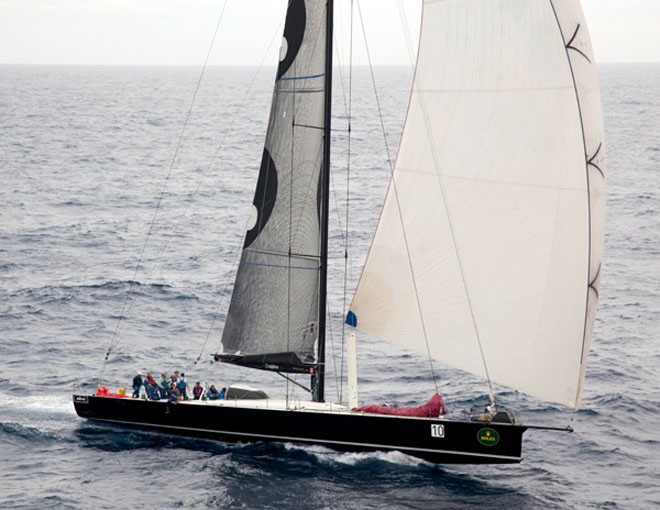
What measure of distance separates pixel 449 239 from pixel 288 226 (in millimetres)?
Answer: 5271

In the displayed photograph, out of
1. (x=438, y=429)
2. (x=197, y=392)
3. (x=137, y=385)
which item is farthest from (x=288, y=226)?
(x=438, y=429)

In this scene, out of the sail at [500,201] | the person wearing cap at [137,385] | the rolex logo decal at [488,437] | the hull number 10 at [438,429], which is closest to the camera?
the sail at [500,201]

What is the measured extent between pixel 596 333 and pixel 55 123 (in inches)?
3826

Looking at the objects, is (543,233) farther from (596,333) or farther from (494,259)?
(596,333)

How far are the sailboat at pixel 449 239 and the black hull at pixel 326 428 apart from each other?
0.15ft

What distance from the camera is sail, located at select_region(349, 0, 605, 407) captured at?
2525 cm

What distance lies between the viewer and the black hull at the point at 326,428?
1102 inches

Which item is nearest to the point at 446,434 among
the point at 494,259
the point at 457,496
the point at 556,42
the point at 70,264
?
the point at 457,496

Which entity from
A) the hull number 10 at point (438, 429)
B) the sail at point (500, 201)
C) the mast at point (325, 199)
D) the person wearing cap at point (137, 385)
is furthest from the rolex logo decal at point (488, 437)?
the person wearing cap at point (137, 385)

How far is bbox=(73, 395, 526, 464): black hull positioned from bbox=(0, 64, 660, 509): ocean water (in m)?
0.37

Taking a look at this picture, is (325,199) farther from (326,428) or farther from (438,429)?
(438,429)

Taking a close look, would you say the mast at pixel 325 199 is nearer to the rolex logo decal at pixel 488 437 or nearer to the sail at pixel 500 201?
the sail at pixel 500 201

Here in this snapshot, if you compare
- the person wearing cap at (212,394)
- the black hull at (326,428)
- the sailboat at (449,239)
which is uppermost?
the sailboat at (449,239)

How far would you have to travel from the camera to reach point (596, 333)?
42.3m
